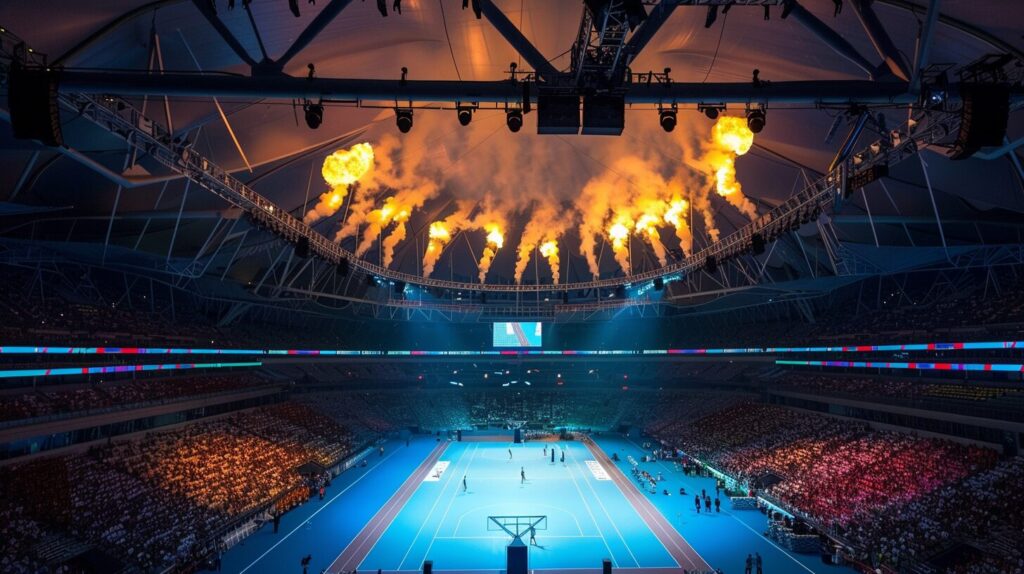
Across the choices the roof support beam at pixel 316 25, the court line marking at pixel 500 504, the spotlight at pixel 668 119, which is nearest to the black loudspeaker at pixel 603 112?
the spotlight at pixel 668 119

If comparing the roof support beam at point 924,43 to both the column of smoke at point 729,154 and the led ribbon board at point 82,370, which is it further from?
the led ribbon board at point 82,370

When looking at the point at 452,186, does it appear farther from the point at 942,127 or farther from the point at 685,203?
the point at 942,127

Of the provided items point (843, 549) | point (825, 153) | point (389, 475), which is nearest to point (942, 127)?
point (825, 153)

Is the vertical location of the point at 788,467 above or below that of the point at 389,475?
above

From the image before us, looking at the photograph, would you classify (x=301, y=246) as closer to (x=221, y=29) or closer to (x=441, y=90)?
(x=221, y=29)

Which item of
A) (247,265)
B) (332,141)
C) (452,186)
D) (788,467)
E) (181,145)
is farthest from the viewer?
(452,186)

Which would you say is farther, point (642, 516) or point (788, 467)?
point (788, 467)
